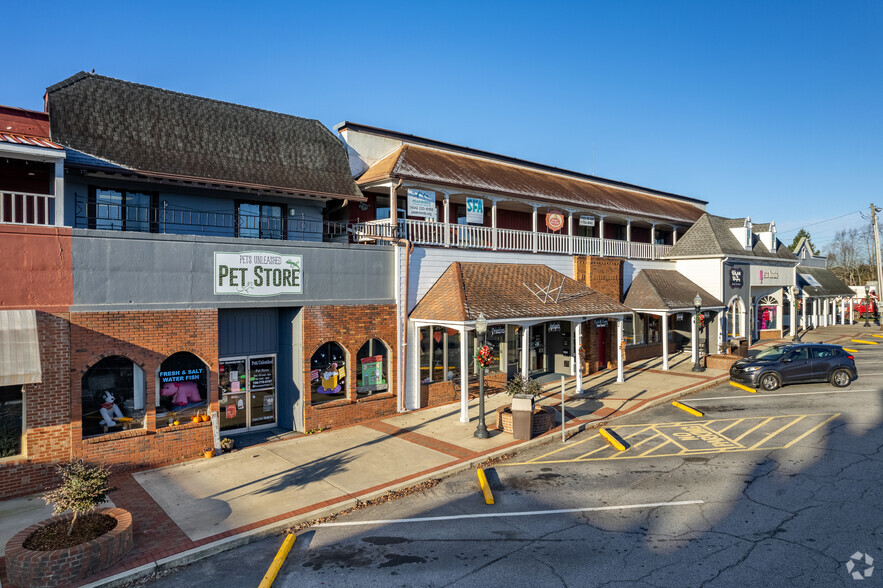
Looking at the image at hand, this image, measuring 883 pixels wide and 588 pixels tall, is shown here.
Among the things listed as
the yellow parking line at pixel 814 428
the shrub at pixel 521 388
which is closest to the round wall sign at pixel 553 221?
the shrub at pixel 521 388

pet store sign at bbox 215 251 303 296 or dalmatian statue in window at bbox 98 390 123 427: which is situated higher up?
pet store sign at bbox 215 251 303 296

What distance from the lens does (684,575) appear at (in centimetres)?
763

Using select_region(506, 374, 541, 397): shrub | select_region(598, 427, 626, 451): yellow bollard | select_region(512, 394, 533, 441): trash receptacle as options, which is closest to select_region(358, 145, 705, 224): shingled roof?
select_region(506, 374, 541, 397): shrub

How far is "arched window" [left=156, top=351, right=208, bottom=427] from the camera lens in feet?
43.7

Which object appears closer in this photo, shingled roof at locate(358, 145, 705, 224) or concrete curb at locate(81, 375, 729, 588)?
concrete curb at locate(81, 375, 729, 588)

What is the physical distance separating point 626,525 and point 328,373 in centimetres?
953

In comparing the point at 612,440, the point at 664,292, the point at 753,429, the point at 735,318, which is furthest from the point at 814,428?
the point at 735,318

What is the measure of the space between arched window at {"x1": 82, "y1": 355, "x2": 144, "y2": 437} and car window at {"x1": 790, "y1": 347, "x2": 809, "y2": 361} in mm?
22124

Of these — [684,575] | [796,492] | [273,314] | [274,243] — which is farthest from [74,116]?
[796,492]

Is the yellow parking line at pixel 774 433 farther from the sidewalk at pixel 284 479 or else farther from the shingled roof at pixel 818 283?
the shingled roof at pixel 818 283

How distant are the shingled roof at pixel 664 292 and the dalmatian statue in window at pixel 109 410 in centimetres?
2125

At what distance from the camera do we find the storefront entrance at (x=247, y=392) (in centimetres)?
1515

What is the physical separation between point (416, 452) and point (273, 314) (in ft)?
19.8

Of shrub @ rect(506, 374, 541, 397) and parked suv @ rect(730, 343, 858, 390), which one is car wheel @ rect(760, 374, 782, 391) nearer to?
parked suv @ rect(730, 343, 858, 390)
